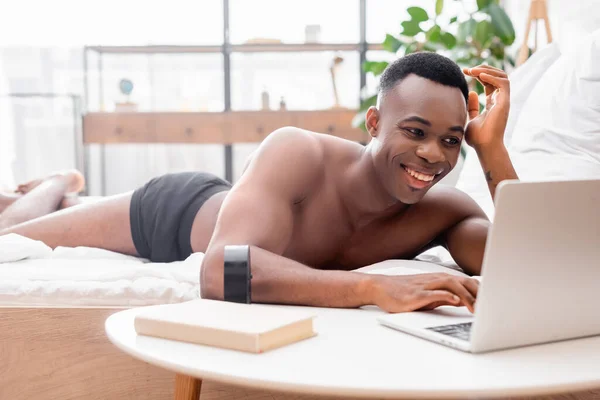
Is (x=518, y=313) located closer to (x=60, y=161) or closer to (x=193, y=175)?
(x=193, y=175)

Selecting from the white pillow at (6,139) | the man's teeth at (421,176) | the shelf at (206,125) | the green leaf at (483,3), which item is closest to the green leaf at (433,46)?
Answer: the green leaf at (483,3)

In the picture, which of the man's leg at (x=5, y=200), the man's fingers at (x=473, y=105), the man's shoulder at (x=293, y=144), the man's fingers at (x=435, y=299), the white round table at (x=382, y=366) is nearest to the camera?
the white round table at (x=382, y=366)

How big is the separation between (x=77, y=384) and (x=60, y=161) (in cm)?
312

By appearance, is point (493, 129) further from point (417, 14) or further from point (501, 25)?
point (417, 14)

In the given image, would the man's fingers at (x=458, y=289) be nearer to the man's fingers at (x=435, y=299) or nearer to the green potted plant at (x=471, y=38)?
the man's fingers at (x=435, y=299)

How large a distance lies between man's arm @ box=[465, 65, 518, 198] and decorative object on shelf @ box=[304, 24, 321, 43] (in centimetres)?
296

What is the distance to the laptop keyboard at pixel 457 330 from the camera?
0.73 metres

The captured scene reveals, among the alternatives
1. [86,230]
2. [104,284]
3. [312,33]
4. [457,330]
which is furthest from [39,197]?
[312,33]

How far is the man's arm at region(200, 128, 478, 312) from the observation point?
0.88 meters

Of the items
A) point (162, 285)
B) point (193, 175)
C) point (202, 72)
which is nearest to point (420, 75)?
point (162, 285)

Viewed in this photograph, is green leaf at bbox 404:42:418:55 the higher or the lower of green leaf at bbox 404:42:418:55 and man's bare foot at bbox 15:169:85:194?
the higher

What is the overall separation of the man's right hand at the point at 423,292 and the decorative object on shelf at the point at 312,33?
343 centimetres

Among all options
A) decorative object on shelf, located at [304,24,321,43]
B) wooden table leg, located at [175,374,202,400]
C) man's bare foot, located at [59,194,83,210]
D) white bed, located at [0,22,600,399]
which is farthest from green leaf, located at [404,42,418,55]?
wooden table leg, located at [175,374,202,400]

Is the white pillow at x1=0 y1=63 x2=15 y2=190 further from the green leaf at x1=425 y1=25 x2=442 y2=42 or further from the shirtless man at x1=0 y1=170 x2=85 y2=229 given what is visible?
the green leaf at x1=425 y1=25 x2=442 y2=42
